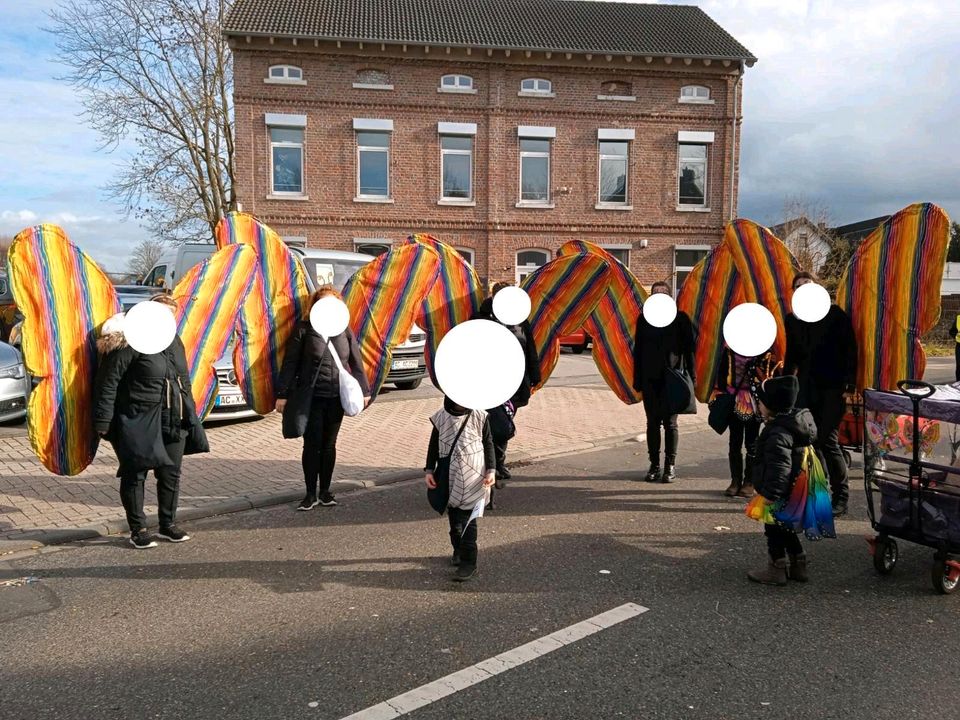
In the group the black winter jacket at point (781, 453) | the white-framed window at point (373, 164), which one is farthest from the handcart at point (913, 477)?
the white-framed window at point (373, 164)

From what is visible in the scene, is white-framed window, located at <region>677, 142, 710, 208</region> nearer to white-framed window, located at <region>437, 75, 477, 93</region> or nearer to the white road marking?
white-framed window, located at <region>437, 75, 477, 93</region>

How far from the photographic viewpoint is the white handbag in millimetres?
6066

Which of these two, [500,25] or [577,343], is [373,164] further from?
[577,343]

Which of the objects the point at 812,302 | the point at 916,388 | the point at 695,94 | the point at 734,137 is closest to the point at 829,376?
the point at 812,302

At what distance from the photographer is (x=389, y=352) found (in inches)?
258

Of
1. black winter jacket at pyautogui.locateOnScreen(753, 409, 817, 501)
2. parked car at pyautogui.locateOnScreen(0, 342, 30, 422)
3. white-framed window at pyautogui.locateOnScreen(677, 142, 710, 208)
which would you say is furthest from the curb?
white-framed window at pyautogui.locateOnScreen(677, 142, 710, 208)

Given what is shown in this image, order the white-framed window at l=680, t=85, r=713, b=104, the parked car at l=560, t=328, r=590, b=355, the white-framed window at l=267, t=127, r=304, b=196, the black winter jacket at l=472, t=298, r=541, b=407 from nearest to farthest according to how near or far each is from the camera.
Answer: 1. the black winter jacket at l=472, t=298, r=541, b=407
2. the parked car at l=560, t=328, r=590, b=355
3. the white-framed window at l=267, t=127, r=304, b=196
4. the white-framed window at l=680, t=85, r=713, b=104

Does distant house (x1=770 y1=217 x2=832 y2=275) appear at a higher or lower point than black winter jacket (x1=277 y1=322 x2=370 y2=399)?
higher

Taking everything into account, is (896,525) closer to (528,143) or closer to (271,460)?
(271,460)

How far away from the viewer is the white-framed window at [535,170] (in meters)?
24.8

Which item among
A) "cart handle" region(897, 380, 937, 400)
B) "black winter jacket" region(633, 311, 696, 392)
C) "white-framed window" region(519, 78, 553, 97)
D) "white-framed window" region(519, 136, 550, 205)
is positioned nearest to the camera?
"cart handle" region(897, 380, 937, 400)

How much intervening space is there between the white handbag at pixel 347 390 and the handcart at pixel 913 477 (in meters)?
3.78

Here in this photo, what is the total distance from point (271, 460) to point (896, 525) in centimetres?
592

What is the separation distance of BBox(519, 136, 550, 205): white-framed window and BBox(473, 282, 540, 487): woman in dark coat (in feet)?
61.2
